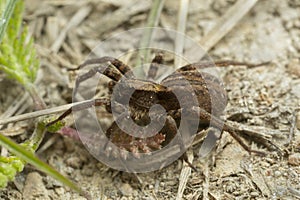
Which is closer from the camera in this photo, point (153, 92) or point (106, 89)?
point (153, 92)

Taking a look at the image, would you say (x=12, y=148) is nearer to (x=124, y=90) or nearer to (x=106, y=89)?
(x=124, y=90)

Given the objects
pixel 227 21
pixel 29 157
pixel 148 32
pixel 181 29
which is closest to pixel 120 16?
pixel 148 32

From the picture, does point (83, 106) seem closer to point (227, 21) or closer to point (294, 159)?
point (294, 159)

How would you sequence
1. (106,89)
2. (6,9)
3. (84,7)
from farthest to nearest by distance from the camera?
1. (84,7)
2. (106,89)
3. (6,9)

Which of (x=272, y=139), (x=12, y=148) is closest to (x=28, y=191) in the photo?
(x=12, y=148)

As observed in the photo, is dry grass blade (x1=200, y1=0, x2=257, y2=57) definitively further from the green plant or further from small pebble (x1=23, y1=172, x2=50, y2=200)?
small pebble (x1=23, y1=172, x2=50, y2=200)

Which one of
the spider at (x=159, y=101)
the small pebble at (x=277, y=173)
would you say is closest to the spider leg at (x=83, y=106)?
the spider at (x=159, y=101)

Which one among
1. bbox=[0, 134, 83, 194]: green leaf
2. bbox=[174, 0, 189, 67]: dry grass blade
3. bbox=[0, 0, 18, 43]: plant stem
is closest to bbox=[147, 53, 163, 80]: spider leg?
bbox=[174, 0, 189, 67]: dry grass blade
